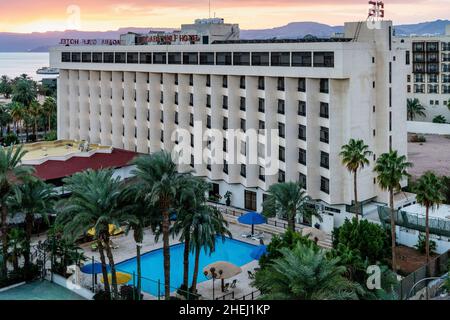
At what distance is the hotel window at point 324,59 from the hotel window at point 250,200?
1830cm

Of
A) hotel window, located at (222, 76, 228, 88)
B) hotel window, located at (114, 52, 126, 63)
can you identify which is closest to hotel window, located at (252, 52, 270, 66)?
hotel window, located at (222, 76, 228, 88)

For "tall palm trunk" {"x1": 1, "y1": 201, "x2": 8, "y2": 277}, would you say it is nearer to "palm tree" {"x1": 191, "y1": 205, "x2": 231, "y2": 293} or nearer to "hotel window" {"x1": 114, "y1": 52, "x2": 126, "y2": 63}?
"palm tree" {"x1": 191, "y1": 205, "x2": 231, "y2": 293}

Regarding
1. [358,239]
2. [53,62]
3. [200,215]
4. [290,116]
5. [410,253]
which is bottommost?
[410,253]

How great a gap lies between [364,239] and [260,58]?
25701 millimetres

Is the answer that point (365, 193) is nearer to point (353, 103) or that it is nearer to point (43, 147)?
point (353, 103)

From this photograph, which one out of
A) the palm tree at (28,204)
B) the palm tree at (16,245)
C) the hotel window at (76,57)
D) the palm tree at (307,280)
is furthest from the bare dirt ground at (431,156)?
the palm tree at (307,280)

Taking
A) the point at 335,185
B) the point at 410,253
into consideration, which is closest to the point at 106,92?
the point at 335,185

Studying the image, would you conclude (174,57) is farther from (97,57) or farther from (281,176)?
(281,176)

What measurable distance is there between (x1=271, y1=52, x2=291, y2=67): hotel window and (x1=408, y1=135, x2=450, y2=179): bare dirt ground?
3388 centimetres

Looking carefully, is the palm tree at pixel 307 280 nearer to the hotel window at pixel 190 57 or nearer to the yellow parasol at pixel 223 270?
the yellow parasol at pixel 223 270

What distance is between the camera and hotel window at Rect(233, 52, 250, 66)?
63031 mm

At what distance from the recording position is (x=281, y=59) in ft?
194

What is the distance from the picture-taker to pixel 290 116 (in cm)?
5909
